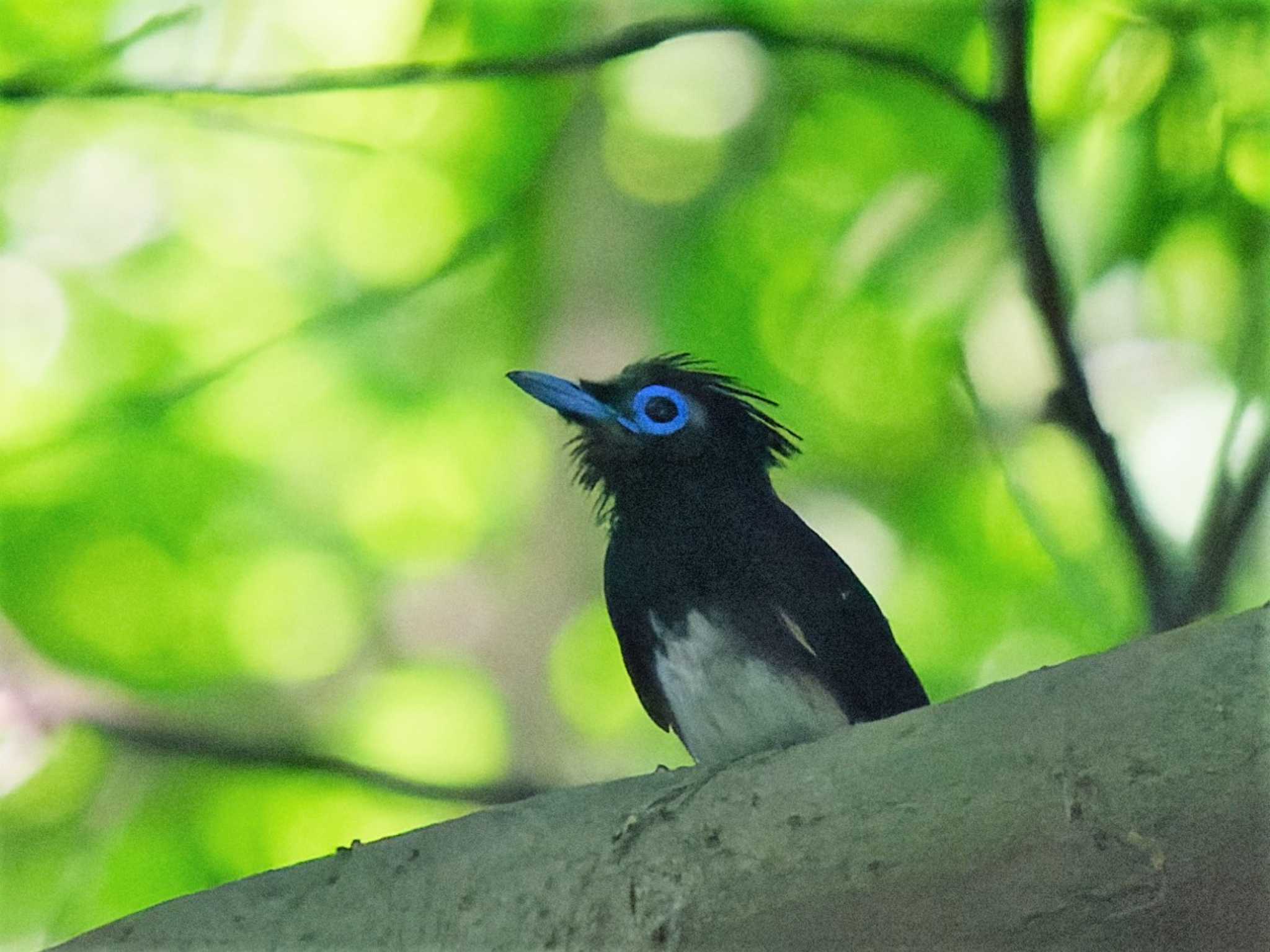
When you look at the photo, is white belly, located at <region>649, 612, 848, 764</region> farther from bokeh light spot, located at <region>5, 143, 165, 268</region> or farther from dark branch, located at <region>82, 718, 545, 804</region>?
bokeh light spot, located at <region>5, 143, 165, 268</region>

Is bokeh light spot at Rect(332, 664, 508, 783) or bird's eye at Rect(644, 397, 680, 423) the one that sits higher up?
bokeh light spot at Rect(332, 664, 508, 783)

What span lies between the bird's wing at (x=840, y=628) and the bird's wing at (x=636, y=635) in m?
0.28

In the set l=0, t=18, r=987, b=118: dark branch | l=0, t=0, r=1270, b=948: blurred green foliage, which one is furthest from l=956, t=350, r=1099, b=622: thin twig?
l=0, t=18, r=987, b=118: dark branch

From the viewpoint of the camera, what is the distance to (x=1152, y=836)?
5.87 ft

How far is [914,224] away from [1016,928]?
2538 mm

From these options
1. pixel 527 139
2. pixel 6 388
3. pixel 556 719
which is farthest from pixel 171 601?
pixel 527 139

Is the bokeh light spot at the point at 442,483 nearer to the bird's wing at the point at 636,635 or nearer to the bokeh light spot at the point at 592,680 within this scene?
the bokeh light spot at the point at 592,680

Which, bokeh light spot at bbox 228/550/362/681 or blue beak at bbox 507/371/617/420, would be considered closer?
blue beak at bbox 507/371/617/420

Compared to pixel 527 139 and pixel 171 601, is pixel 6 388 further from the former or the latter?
pixel 527 139

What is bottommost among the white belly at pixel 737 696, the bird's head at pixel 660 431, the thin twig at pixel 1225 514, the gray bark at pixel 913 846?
the gray bark at pixel 913 846

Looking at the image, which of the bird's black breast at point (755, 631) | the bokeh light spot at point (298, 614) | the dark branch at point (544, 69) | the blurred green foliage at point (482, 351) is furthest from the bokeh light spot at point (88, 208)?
the bird's black breast at point (755, 631)

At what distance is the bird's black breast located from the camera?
2.94 m

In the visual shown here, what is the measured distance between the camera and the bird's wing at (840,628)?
→ 117 inches

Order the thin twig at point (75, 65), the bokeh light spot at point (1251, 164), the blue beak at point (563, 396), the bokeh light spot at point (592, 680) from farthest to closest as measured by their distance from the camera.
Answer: the bokeh light spot at point (592, 680) < the thin twig at point (75, 65) < the bokeh light spot at point (1251, 164) < the blue beak at point (563, 396)
